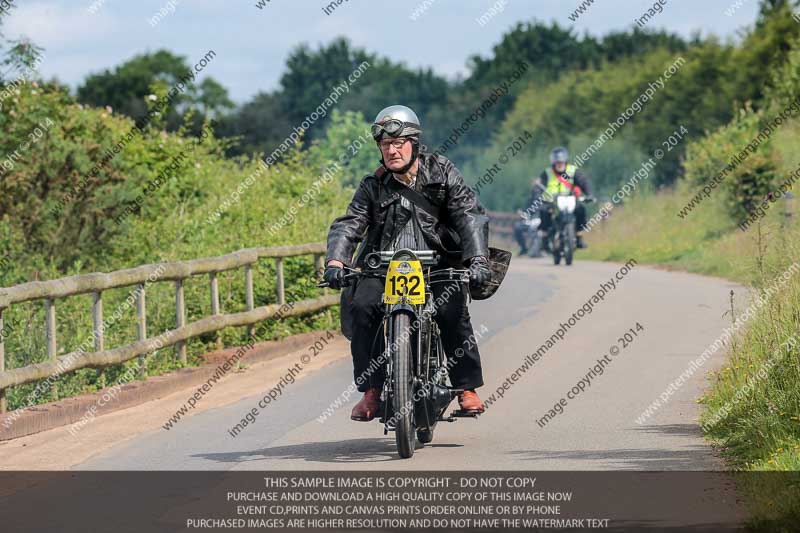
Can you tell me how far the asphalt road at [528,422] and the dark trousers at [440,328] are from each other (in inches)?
Answer: 20.5

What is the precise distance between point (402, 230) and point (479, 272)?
2.11 ft

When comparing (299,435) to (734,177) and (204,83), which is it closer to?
(734,177)

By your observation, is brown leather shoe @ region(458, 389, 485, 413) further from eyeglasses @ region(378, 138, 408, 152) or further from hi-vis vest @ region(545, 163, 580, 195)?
hi-vis vest @ region(545, 163, 580, 195)

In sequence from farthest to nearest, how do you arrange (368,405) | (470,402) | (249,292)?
(249,292), (470,402), (368,405)

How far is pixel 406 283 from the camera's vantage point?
31.4 feet

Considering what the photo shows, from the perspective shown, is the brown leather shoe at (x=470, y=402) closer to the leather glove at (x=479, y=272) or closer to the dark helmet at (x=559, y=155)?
the leather glove at (x=479, y=272)

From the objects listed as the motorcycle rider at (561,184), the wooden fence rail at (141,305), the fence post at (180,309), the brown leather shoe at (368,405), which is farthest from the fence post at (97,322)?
the motorcycle rider at (561,184)

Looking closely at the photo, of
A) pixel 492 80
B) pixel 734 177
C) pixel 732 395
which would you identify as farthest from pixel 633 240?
pixel 492 80

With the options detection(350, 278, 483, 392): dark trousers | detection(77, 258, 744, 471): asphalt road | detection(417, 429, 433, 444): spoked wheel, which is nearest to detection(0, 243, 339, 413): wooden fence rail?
detection(77, 258, 744, 471): asphalt road

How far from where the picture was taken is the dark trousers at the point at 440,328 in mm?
9977

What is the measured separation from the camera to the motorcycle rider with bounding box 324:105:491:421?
9945 millimetres

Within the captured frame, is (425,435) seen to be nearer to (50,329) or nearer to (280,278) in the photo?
(50,329)

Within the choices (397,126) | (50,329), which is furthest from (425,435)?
(50,329)

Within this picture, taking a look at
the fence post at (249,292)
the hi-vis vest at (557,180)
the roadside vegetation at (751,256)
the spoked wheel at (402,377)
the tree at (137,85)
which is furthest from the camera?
the tree at (137,85)
